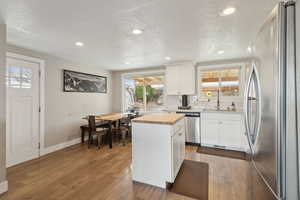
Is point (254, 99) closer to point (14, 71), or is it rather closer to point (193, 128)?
point (193, 128)

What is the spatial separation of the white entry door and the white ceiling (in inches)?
21.1

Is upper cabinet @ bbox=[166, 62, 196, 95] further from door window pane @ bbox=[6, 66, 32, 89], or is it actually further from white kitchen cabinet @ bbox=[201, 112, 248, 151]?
door window pane @ bbox=[6, 66, 32, 89]

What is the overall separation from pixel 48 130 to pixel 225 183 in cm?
385

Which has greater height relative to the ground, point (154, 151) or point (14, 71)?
point (14, 71)

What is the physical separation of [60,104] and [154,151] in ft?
9.83

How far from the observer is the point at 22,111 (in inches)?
115

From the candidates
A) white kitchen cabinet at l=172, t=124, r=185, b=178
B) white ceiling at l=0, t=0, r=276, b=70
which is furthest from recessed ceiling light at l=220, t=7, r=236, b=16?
white kitchen cabinet at l=172, t=124, r=185, b=178

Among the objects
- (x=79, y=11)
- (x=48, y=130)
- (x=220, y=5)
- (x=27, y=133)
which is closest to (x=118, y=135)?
(x=48, y=130)

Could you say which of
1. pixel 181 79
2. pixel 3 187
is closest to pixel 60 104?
pixel 3 187

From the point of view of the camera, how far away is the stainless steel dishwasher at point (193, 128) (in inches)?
148

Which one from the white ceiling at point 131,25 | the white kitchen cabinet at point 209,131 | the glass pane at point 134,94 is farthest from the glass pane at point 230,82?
the glass pane at point 134,94

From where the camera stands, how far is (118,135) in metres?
4.46

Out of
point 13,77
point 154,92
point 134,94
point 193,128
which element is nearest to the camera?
point 13,77

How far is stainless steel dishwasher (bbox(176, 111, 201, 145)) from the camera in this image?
3771mm
